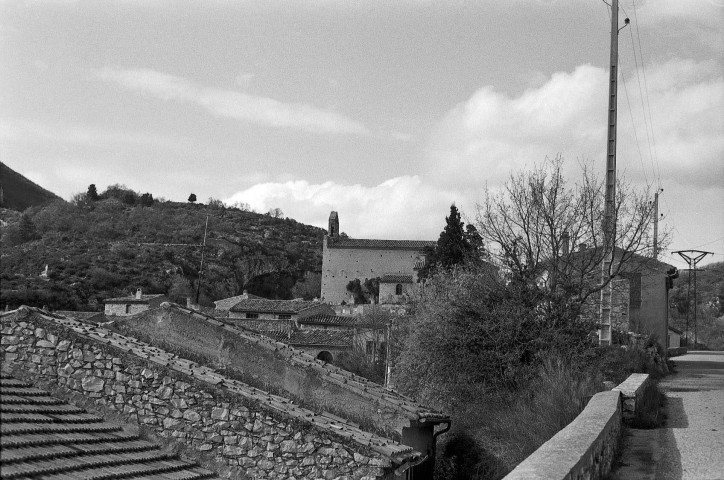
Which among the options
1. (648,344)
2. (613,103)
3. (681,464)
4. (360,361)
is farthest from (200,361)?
(360,361)

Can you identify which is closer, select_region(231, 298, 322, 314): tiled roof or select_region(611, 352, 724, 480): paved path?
select_region(611, 352, 724, 480): paved path

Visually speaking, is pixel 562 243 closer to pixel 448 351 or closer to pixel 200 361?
pixel 448 351

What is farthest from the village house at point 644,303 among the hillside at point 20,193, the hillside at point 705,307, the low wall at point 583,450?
the hillside at point 20,193

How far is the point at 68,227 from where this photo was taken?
81438mm

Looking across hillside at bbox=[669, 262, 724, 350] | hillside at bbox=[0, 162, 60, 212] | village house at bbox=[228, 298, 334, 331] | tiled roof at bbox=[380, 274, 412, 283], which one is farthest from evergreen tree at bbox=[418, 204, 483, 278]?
tiled roof at bbox=[380, 274, 412, 283]

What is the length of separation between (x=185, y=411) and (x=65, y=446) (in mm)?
1911

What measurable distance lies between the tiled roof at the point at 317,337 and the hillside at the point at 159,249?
11.4m

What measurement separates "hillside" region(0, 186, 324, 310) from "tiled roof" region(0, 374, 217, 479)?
1105cm

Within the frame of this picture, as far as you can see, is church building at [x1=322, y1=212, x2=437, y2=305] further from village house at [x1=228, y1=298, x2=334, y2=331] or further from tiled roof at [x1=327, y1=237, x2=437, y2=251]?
village house at [x1=228, y1=298, x2=334, y2=331]

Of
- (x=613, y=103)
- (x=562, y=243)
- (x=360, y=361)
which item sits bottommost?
(x=360, y=361)

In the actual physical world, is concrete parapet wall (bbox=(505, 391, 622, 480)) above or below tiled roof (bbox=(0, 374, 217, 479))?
above

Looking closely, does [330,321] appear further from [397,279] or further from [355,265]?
[355,265]

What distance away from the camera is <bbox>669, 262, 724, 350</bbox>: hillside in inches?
3036

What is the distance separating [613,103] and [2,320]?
1583 cm
